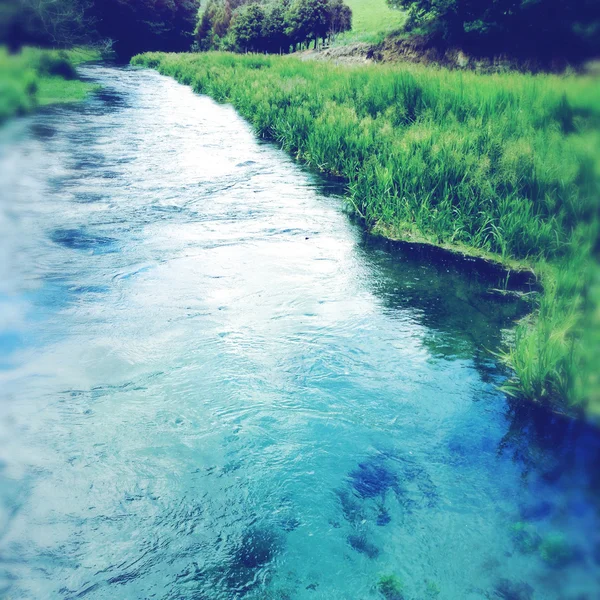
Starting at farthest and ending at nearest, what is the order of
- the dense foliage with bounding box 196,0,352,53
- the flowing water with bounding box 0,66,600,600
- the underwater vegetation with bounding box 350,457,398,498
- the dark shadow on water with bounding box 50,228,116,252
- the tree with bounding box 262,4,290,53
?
the tree with bounding box 262,4,290,53 → the dense foliage with bounding box 196,0,352,53 → the dark shadow on water with bounding box 50,228,116,252 → the underwater vegetation with bounding box 350,457,398,498 → the flowing water with bounding box 0,66,600,600

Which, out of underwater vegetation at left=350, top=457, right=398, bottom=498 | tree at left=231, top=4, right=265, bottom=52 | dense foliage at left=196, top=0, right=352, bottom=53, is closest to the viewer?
underwater vegetation at left=350, top=457, right=398, bottom=498

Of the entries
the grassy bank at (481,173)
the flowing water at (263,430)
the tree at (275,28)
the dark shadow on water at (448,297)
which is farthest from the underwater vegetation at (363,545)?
the tree at (275,28)

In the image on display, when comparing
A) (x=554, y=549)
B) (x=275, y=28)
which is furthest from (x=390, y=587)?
(x=275, y=28)

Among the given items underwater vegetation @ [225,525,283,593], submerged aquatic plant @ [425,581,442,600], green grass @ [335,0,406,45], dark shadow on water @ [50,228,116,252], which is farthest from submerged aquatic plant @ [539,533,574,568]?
green grass @ [335,0,406,45]

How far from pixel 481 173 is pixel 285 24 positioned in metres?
41.4

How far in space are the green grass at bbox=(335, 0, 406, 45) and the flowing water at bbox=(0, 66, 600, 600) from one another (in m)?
32.9

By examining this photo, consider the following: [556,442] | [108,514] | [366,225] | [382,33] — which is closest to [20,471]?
[108,514]

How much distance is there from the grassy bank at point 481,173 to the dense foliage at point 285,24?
1273 inches

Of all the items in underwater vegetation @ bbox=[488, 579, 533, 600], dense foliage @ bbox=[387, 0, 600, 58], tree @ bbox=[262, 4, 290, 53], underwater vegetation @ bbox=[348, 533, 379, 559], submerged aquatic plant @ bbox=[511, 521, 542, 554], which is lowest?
underwater vegetation @ bbox=[348, 533, 379, 559]

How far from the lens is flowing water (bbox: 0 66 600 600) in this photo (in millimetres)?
2656

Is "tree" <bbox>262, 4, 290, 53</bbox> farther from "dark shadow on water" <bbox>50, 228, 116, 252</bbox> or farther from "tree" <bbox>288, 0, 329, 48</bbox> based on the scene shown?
"dark shadow on water" <bbox>50, 228, 116, 252</bbox>

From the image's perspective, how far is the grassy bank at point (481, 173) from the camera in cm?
403

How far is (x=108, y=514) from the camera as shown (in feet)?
9.79

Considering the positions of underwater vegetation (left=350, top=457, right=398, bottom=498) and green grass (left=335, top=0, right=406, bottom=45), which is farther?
green grass (left=335, top=0, right=406, bottom=45)
